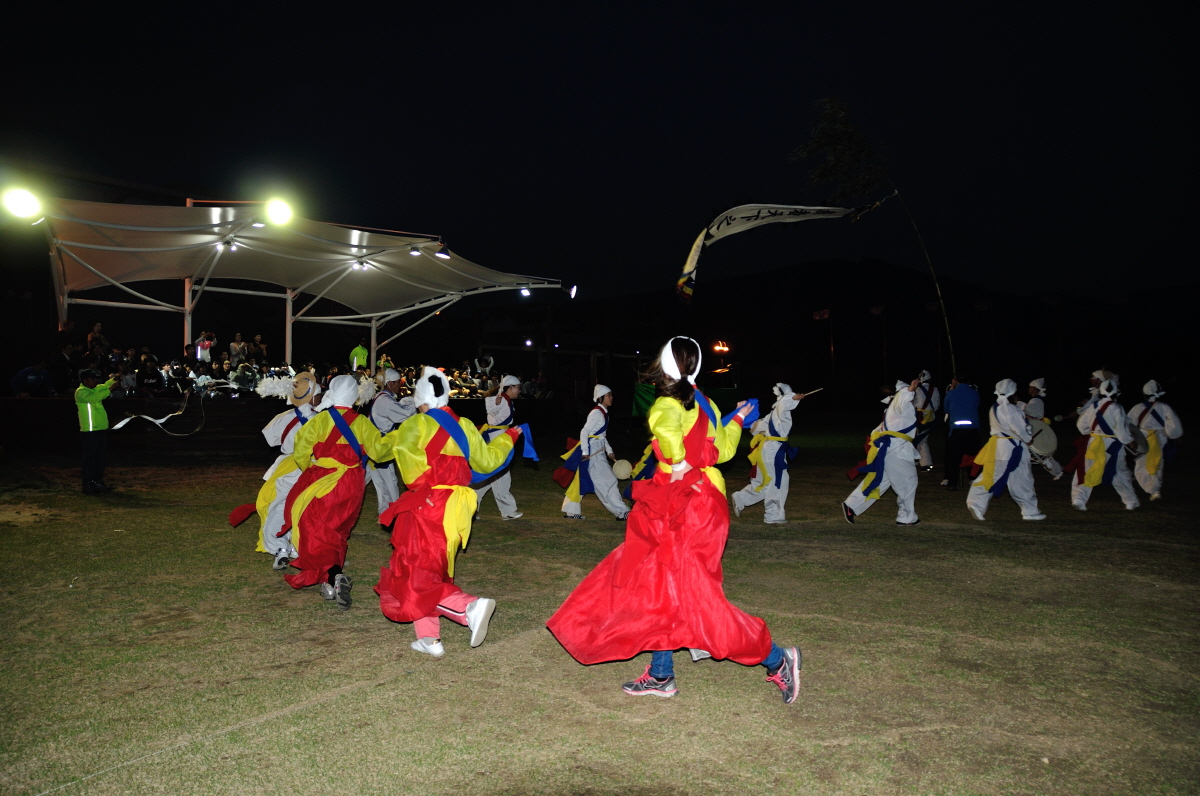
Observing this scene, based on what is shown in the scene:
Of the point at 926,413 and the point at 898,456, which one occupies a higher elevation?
the point at 926,413

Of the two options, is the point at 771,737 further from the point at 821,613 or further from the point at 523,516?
the point at 523,516

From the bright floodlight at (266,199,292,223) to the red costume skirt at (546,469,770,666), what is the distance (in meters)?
10.3

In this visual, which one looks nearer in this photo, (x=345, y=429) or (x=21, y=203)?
(x=345, y=429)

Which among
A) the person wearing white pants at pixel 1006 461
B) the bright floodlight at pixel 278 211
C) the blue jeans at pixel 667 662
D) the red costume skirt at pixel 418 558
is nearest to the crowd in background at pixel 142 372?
the bright floodlight at pixel 278 211

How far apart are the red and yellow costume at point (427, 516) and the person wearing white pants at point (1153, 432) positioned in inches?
366

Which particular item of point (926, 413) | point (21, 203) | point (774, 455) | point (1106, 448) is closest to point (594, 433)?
point (774, 455)

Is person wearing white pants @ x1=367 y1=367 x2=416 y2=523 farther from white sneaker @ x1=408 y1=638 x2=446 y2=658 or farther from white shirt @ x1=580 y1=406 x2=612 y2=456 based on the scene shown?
white sneaker @ x1=408 y1=638 x2=446 y2=658

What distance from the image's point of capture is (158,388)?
15055mm

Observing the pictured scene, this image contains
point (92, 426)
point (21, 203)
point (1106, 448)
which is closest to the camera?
point (1106, 448)

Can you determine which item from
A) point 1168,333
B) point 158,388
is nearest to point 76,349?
point 158,388

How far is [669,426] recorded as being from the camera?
11.8 ft

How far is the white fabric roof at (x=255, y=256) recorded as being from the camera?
1209 centimetres

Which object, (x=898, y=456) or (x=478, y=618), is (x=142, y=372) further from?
(x=898, y=456)

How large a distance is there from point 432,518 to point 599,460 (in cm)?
449
